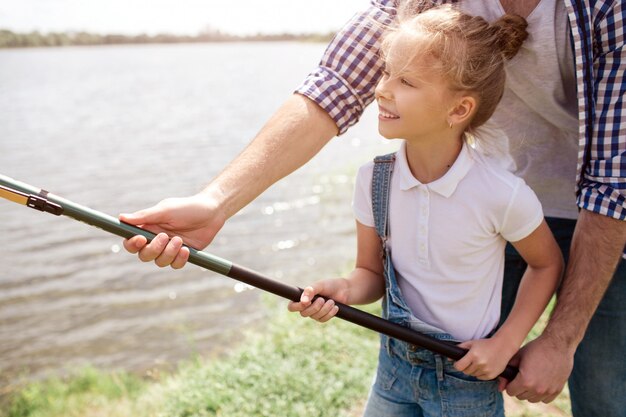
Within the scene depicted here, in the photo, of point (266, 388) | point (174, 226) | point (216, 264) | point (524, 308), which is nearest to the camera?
point (216, 264)

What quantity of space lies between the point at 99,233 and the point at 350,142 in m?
8.97

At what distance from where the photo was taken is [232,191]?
218cm

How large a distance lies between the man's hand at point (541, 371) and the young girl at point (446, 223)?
71 mm

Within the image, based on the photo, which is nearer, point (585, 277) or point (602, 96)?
point (602, 96)

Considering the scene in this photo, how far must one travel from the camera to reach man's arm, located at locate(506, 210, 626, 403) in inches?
84.0

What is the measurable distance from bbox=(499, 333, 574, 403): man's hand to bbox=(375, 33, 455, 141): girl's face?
829mm

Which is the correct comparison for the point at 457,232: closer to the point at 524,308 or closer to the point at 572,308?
the point at 524,308

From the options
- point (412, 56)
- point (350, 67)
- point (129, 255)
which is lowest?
point (129, 255)

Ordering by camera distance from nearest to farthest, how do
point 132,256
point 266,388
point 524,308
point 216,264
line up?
point 216,264 → point 524,308 → point 266,388 → point 132,256

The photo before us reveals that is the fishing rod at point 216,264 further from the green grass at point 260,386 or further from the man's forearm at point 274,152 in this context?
the green grass at point 260,386

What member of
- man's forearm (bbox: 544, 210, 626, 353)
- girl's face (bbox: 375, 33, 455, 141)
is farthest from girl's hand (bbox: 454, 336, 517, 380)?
girl's face (bbox: 375, 33, 455, 141)

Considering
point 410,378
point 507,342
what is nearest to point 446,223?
point 507,342

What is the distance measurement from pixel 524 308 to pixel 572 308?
0.55 ft

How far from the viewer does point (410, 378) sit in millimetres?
2211
